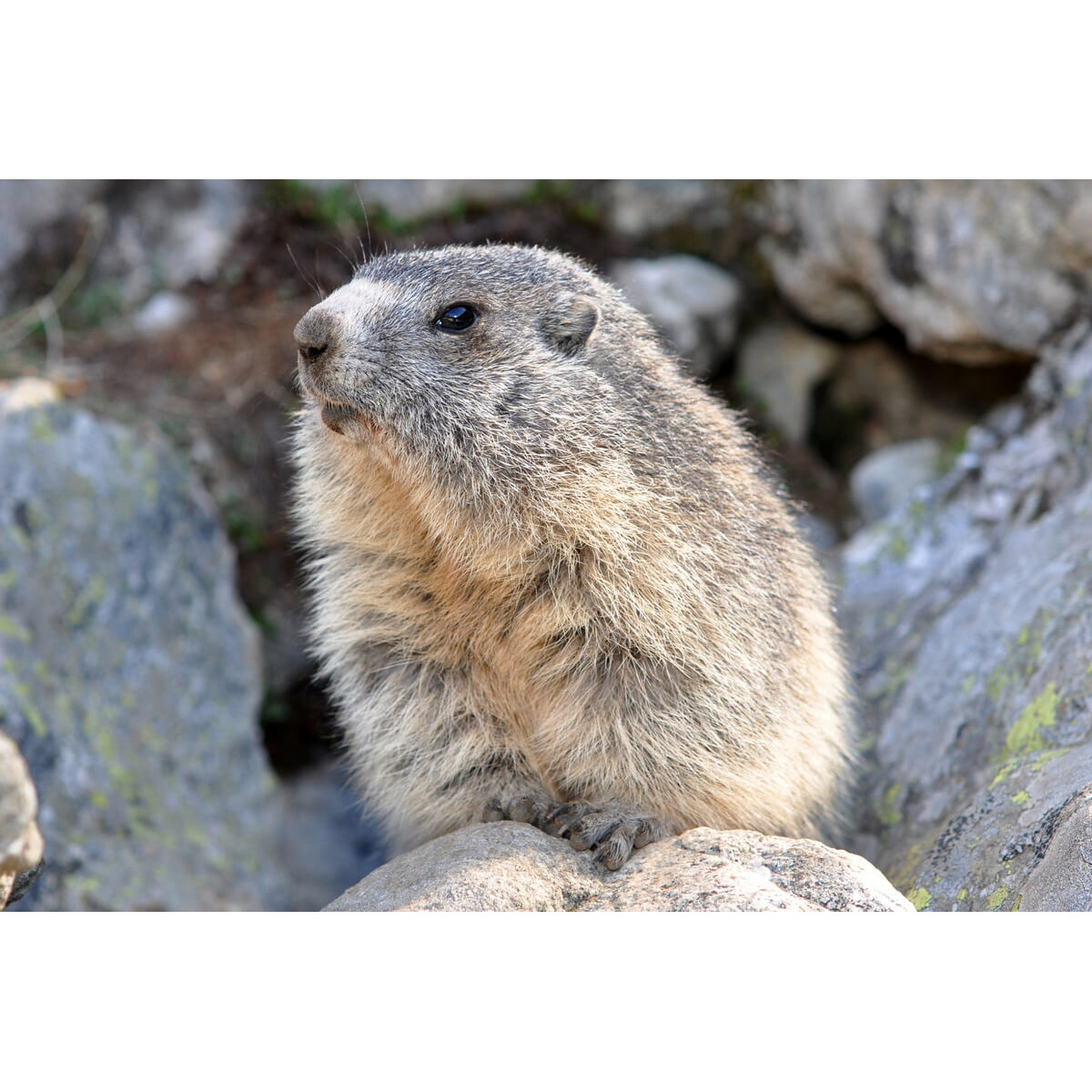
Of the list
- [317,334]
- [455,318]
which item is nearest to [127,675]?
[317,334]

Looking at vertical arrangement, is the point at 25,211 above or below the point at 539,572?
below

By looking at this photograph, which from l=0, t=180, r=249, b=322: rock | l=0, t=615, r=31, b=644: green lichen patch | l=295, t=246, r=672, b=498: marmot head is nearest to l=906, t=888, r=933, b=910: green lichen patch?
l=295, t=246, r=672, b=498: marmot head

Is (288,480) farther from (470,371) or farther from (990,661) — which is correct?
(990,661)

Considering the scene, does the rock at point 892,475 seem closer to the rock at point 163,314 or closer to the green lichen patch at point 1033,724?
the green lichen patch at point 1033,724

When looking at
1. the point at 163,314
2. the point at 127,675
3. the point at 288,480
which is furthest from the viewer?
the point at 163,314

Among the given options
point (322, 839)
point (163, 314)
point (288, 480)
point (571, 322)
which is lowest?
point (322, 839)

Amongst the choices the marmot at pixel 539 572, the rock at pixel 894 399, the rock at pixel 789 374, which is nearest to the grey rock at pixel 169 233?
the rock at pixel 789 374

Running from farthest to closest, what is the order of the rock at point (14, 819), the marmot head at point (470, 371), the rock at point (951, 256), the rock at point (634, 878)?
the rock at point (951, 256)
the marmot head at point (470, 371)
the rock at point (634, 878)
the rock at point (14, 819)

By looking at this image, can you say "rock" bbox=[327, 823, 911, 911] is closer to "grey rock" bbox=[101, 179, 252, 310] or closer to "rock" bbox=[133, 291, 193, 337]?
"rock" bbox=[133, 291, 193, 337]
